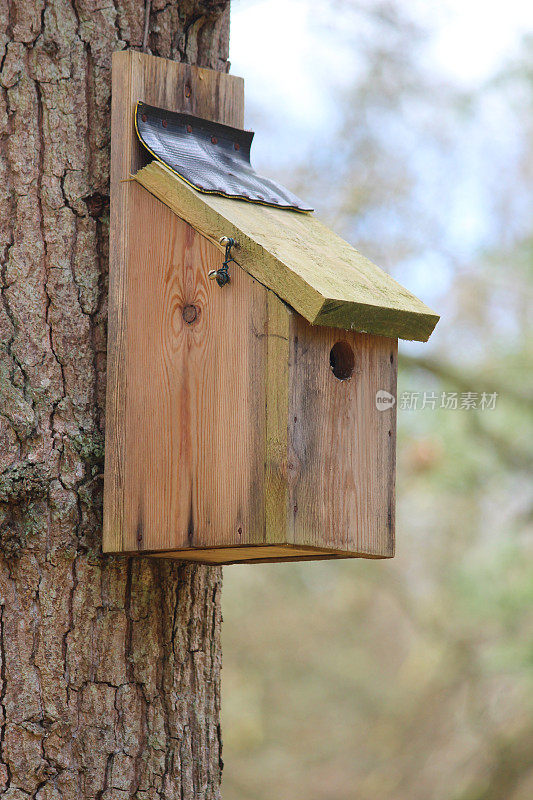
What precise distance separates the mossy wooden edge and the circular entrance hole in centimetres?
6

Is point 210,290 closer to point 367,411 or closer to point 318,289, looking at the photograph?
point 318,289

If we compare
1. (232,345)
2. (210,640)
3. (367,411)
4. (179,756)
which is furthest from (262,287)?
(179,756)

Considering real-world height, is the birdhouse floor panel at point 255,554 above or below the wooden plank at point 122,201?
below

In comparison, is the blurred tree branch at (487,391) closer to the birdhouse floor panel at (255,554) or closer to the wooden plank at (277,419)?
the birdhouse floor panel at (255,554)

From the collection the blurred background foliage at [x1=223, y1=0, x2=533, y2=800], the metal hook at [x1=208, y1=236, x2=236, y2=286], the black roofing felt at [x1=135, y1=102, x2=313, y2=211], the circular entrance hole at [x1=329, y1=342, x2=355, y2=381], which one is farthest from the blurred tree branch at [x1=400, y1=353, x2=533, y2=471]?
the metal hook at [x1=208, y1=236, x2=236, y2=286]

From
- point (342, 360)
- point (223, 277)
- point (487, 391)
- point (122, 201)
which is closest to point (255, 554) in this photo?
point (342, 360)

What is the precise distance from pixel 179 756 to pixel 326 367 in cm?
76

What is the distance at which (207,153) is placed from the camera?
1908 millimetres

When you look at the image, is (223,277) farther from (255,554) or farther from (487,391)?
(487,391)

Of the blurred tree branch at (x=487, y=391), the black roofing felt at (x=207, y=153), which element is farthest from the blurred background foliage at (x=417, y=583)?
the black roofing felt at (x=207, y=153)

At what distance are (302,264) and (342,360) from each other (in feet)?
0.63

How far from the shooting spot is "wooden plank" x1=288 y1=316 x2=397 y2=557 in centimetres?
157

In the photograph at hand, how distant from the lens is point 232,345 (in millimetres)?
1630

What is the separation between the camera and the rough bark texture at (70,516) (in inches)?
67.4
